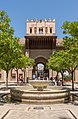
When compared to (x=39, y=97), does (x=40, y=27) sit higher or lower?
higher

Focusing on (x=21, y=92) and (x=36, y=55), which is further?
(x=36, y=55)

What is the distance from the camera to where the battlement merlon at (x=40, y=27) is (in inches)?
2355

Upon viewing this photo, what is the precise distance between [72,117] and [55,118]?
2.58ft

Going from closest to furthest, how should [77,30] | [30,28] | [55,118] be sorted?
[55,118] → [77,30] → [30,28]

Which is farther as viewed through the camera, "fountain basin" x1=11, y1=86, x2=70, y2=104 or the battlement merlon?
the battlement merlon

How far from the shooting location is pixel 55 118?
9.99 meters

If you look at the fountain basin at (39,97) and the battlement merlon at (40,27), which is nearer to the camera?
the fountain basin at (39,97)

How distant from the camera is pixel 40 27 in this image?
199 ft

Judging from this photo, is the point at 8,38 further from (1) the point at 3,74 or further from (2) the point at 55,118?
(1) the point at 3,74

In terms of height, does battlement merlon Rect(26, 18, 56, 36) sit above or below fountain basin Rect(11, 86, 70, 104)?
above

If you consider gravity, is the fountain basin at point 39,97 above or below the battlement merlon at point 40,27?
below

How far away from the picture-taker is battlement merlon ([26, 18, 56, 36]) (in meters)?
59.8

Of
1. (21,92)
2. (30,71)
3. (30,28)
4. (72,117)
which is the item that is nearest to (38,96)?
(21,92)

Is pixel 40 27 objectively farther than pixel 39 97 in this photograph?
Yes
